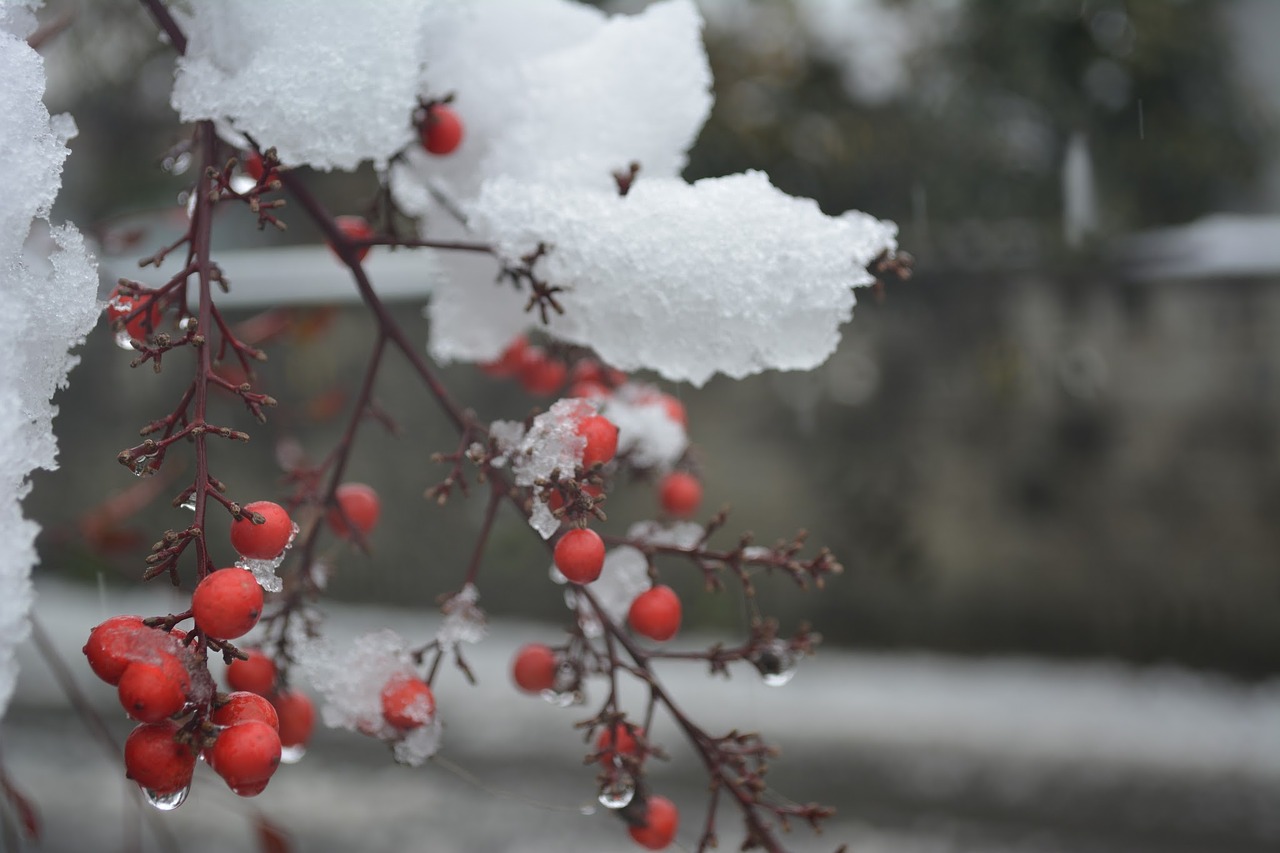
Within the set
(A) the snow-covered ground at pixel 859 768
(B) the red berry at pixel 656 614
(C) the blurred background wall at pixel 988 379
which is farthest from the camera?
(C) the blurred background wall at pixel 988 379

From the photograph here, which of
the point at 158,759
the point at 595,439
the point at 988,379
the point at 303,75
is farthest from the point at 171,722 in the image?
the point at 988,379

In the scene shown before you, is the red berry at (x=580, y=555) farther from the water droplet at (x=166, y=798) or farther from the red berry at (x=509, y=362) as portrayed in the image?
the red berry at (x=509, y=362)

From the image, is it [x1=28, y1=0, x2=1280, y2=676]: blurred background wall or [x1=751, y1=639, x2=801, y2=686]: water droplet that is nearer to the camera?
[x1=751, y1=639, x2=801, y2=686]: water droplet

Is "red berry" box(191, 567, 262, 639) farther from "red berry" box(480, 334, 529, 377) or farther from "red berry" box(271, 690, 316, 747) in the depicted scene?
"red berry" box(480, 334, 529, 377)

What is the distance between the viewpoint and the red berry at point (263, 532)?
42 centimetres

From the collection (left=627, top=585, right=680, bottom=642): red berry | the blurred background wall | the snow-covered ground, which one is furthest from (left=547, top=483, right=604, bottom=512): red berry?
the blurred background wall

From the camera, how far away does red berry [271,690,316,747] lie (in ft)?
2.06

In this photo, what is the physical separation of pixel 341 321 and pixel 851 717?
2064mm

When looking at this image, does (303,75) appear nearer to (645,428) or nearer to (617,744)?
(645,428)

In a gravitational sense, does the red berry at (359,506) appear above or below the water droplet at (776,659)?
above

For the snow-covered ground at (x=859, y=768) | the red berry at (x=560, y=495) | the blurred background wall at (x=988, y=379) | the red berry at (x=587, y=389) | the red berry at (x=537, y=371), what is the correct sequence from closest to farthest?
the red berry at (x=560, y=495)
the red berry at (x=587, y=389)
the red berry at (x=537, y=371)
the snow-covered ground at (x=859, y=768)
the blurred background wall at (x=988, y=379)

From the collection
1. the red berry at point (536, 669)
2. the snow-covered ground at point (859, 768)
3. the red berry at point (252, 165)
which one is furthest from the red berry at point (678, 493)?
the snow-covered ground at point (859, 768)

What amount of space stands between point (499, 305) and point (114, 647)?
35 cm

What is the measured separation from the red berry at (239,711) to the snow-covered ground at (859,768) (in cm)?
168
